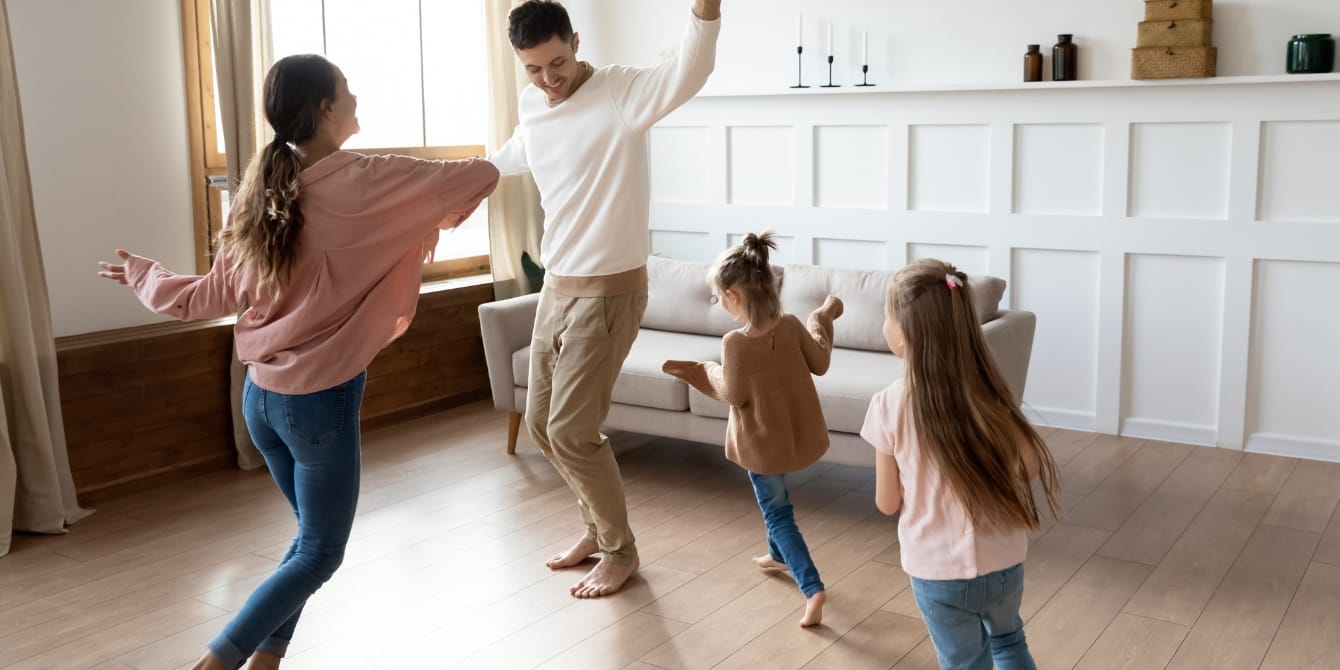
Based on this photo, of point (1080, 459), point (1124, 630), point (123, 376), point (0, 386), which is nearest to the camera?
point (1124, 630)

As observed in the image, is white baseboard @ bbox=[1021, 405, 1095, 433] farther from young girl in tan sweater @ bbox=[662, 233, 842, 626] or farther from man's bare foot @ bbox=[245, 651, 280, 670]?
man's bare foot @ bbox=[245, 651, 280, 670]

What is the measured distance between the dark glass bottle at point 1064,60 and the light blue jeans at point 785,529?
2.56 metres

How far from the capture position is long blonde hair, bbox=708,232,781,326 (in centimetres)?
297

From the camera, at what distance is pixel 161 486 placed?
4.47 m

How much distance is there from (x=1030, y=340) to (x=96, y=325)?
338 cm

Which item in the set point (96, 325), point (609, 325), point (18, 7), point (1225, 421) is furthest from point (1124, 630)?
point (18, 7)

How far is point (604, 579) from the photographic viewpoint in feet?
11.1

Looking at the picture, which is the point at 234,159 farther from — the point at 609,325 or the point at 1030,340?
the point at 1030,340

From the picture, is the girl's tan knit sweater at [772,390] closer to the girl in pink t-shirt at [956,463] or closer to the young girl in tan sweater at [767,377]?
the young girl in tan sweater at [767,377]

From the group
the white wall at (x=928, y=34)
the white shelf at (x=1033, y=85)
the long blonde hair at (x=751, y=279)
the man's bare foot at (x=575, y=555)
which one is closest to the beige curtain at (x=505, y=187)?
the white wall at (x=928, y=34)

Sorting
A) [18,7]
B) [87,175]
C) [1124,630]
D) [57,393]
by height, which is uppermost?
[18,7]

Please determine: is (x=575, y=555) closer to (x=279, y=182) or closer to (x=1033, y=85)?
(x=279, y=182)

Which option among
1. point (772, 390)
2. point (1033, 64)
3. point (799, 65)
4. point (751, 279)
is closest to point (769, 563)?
point (772, 390)

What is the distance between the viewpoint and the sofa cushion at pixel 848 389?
3904 mm
